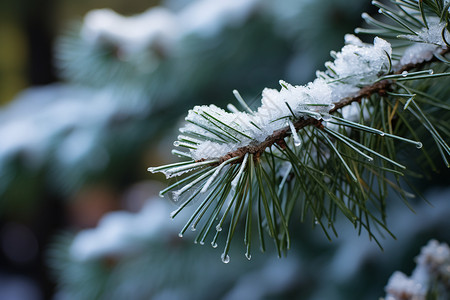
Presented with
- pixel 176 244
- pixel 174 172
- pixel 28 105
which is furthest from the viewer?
pixel 28 105

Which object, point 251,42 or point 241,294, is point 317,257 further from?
point 251,42

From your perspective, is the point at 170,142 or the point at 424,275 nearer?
the point at 424,275

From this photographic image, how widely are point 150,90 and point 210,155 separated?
564mm

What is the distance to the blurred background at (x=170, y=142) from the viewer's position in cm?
60

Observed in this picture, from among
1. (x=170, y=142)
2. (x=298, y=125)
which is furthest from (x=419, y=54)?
(x=170, y=142)

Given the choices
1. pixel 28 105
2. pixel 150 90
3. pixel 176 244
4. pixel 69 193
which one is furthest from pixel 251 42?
pixel 28 105

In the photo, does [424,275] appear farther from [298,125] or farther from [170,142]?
[170,142]

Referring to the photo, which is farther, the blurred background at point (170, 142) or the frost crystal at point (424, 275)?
the blurred background at point (170, 142)

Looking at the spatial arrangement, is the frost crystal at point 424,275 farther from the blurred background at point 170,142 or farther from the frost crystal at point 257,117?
the blurred background at point 170,142

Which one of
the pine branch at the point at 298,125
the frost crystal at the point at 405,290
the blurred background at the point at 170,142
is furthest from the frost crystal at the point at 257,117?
the blurred background at the point at 170,142

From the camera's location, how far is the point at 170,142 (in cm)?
88

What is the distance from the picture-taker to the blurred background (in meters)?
0.60

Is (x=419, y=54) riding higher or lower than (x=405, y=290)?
higher

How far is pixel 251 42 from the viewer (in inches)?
28.7
